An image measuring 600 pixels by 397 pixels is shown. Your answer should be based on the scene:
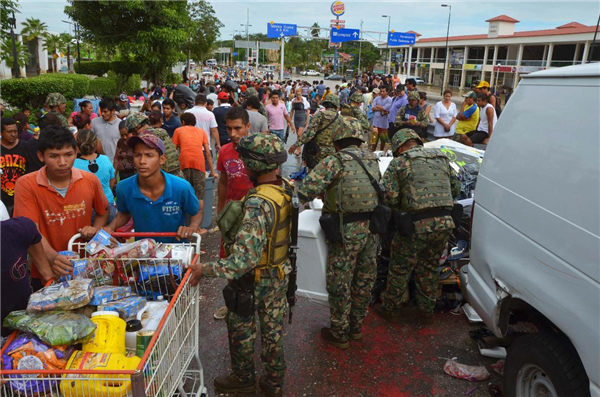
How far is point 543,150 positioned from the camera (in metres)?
2.62

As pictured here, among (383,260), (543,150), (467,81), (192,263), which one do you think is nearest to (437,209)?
(383,260)

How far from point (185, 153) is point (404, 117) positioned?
497 cm

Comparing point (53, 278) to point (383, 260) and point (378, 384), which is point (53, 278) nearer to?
point (378, 384)

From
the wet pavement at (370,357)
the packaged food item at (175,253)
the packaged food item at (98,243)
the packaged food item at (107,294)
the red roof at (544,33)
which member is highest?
the red roof at (544,33)

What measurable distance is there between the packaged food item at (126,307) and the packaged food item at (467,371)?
2529mm

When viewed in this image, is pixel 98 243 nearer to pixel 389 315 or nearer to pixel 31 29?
pixel 389 315

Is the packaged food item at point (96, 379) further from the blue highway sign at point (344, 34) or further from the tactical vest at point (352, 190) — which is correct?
the blue highway sign at point (344, 34)

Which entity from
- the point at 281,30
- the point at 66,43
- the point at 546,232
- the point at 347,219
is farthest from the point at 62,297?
the point at 66,43

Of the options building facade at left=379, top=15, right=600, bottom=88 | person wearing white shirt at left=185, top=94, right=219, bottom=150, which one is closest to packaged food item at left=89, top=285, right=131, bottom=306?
person wearing white shirt at left=185, top=94, right=219, bottom=150

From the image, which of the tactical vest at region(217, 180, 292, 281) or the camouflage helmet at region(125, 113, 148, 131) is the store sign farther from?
the tactical vest at region(217, 180, 292, 281)

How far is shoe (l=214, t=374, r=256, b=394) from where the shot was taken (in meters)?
3.32

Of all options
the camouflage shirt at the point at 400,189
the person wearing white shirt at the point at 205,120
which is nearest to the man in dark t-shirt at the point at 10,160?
the person wearing white shirt at the point at 205,120

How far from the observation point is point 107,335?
2.35m

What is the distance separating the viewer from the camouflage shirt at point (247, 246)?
2.75m
